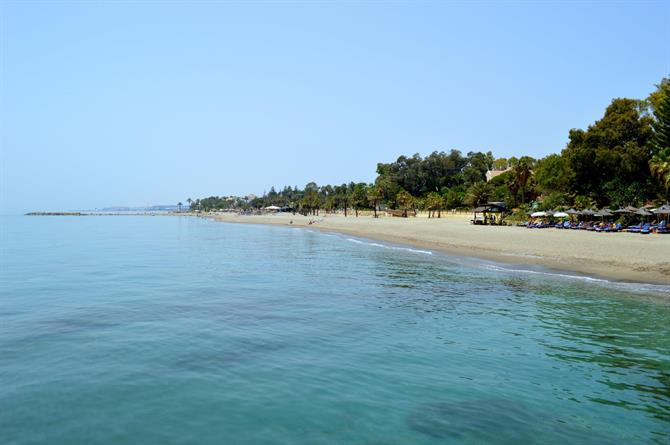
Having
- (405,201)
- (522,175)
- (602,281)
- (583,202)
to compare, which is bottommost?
(602,281)

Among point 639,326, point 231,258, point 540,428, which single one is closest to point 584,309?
point 639,326

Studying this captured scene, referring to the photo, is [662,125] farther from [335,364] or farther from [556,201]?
[335,364]

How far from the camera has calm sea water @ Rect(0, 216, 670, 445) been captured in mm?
6727

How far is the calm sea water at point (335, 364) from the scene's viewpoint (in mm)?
6727

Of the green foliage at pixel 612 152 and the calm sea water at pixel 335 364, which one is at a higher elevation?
the green foliage at pixel 612 152

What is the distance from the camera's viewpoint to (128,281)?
67.5 ft

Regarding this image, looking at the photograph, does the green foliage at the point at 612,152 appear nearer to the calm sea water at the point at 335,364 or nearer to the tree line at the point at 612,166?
the tree line at the point at 612,166

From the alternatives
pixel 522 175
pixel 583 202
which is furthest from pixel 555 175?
pixel 522 175

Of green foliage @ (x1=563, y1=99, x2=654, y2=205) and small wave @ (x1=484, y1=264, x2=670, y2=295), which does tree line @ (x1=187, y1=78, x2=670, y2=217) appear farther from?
small wave @ (x1=484, y1=264, x2=670, y2=295)

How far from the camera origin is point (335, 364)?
938 centimetres

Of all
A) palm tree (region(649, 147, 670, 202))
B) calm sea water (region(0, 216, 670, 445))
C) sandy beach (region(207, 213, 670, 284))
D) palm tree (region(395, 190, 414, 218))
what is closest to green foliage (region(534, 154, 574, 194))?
palm tree (region(649, 147, 670, 202))

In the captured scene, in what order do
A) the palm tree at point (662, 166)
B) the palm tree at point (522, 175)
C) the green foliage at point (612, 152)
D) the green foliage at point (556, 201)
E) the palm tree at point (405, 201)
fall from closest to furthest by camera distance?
the palm tree at point (662, 166) → the green foliage at point (612, 152) → the green foliage at point (556, 201) → the palm tree at point (522, 175) → the palm tree at point (405, 201)

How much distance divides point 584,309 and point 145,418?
1274 cm

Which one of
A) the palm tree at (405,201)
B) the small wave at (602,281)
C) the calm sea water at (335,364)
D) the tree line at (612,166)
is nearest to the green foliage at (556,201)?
the tree line at (612,166)
